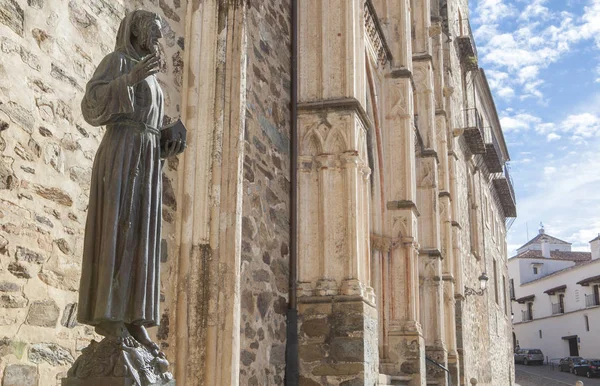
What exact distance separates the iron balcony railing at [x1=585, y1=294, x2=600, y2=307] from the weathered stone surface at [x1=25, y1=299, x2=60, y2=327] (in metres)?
52.4

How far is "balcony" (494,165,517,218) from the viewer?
112ft

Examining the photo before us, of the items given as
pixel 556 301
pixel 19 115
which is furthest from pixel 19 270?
pixel 556 301

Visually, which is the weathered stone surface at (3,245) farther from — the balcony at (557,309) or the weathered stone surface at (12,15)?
the balcony at (557,309)

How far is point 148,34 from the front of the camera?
11.8ft

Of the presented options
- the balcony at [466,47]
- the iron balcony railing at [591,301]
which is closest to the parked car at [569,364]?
the iron balcony railing at [591,301]

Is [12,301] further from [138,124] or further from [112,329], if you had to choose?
[138,124]

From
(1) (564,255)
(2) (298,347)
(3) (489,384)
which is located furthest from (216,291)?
(1) (564,255)

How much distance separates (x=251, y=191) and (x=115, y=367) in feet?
14.3

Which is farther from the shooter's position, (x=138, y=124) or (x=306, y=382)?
(x=306, y=382)

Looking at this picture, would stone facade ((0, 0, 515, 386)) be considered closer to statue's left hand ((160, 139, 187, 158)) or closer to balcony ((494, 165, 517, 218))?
statue's left hand ((160, 139, 187, 158))

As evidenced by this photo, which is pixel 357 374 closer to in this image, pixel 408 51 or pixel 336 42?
pixel 336 42

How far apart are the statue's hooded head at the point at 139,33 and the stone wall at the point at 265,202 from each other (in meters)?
3.58

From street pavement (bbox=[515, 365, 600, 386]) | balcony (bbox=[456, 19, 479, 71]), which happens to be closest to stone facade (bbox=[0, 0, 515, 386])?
balcony (bbox=[456, 19, 479, 71])

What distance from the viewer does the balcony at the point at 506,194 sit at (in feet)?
112
